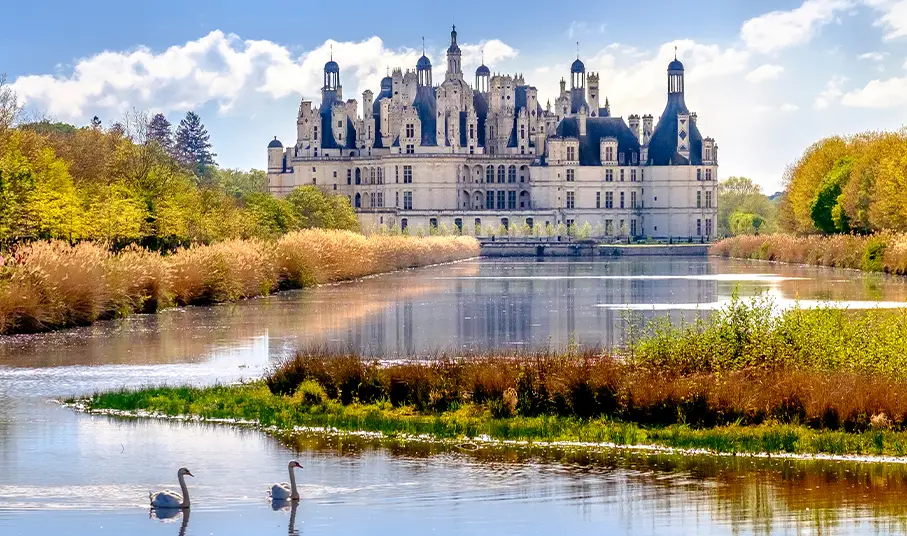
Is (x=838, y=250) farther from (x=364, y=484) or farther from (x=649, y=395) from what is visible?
(x=364, y=484)

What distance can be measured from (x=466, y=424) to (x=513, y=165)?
13265 cm

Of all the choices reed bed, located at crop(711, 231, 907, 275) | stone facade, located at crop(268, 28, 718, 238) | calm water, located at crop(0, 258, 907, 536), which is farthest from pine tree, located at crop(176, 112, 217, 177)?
calm water, located at crop(0, 258, 907, 536)

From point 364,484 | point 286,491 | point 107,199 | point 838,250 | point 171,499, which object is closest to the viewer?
point 171,499

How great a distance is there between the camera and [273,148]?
16088 cm

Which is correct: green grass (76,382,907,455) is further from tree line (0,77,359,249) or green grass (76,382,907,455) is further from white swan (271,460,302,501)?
tree line (0,77,359,249)

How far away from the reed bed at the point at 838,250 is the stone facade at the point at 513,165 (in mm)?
40707

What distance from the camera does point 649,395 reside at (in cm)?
1947

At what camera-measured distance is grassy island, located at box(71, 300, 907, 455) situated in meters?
18.7

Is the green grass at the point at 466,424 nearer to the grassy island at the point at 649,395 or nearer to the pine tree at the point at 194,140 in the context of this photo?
the grassy island at the point at 649,395

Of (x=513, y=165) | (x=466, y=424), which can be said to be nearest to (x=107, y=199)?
(x=466, y=424)

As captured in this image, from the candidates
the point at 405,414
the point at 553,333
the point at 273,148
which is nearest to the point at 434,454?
the point at 405,414

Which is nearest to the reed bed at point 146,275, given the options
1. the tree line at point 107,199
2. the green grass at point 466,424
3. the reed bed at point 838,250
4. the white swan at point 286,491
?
the tree line at point 107,199

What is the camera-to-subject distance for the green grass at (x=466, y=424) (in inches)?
714

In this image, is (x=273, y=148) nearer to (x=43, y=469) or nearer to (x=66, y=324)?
(x=66, y=324)
